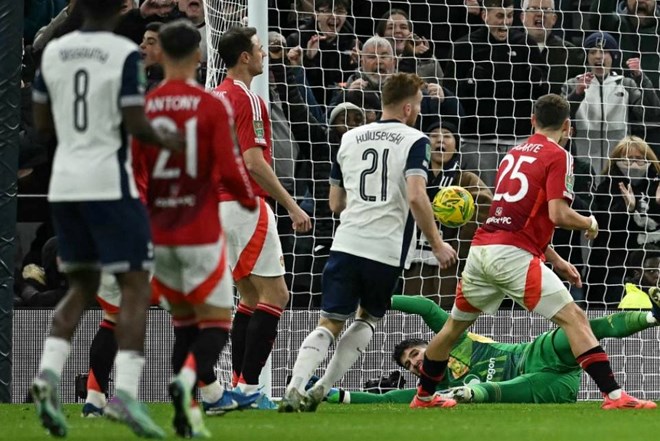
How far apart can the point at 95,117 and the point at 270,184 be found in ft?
8.59

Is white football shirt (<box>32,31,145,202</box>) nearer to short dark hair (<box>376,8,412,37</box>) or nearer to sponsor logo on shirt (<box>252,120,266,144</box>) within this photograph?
sponsor logo on shirt (<box>252,120,266,144</box>)

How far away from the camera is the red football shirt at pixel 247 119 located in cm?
891

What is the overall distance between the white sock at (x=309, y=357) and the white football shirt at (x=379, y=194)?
0.55 m

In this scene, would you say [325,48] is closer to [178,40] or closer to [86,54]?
[178,40]

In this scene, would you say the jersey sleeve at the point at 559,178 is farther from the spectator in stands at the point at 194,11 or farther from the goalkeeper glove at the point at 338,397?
the spectator in stands at the point at 194,11

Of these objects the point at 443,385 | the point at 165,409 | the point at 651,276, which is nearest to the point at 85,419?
the point at 165,409

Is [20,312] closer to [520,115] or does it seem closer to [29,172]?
[29,172]

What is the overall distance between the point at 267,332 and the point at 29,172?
4.03m

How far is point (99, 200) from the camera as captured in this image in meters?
6.27

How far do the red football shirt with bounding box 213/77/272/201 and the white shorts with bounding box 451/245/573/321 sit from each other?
1531 mm

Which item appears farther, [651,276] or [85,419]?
[651,276]

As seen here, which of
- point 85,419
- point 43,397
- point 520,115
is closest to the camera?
point 43,397

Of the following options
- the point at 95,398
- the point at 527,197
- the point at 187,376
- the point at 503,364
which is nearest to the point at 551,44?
the point at 503,364

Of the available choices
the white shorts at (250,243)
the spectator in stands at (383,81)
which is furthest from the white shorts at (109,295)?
the spectator in stands at (383,81)
